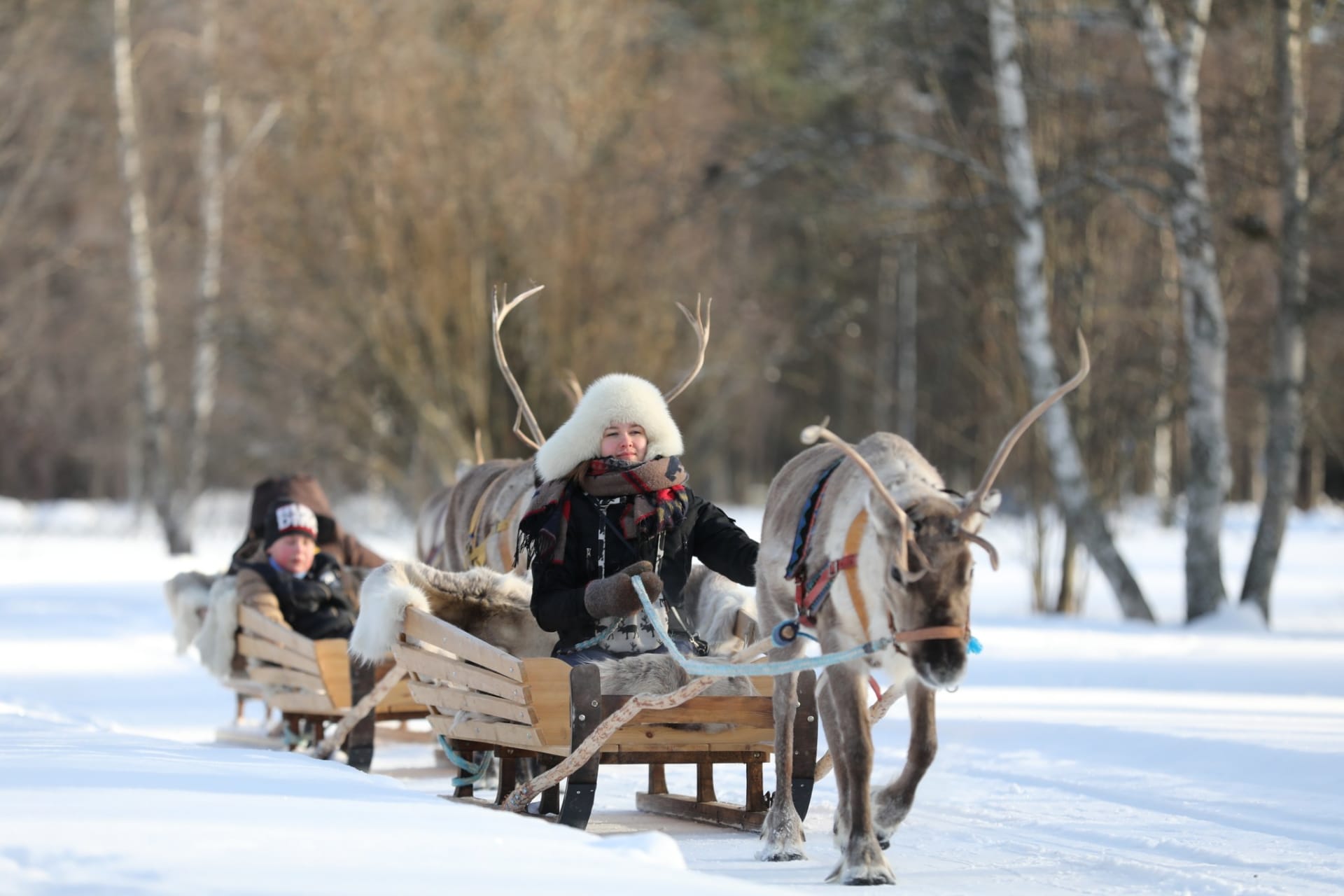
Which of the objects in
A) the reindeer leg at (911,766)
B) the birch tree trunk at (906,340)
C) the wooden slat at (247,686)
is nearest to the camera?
the reindeer leg at (911,766)

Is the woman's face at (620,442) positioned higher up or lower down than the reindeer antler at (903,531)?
higher up

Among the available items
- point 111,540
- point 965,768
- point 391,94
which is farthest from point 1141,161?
point 111,540

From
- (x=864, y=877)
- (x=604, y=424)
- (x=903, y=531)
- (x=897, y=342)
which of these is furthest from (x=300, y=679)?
(x=897, y=342)

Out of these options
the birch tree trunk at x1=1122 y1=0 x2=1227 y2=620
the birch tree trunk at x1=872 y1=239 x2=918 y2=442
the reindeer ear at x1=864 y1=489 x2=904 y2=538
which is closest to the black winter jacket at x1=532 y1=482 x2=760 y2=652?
the reindeer ear at x1=864 y1=489 x2=904 y2=538

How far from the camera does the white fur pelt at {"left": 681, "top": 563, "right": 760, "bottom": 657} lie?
6.39 meters

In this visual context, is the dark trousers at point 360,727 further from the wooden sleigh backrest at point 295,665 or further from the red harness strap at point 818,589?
the red harness strap at point 818,589

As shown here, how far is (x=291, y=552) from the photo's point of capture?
864cm

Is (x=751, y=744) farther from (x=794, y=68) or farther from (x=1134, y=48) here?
(x=794, y=68)

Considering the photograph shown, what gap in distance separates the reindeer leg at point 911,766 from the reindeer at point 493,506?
2025mm

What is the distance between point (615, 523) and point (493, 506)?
2046 millimetres

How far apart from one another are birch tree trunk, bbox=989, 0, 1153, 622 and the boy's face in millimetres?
7338

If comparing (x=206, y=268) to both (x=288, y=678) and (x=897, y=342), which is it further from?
(x=288, y=678)

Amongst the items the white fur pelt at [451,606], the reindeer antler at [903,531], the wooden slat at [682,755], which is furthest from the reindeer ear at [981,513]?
the white fur pelt at [451,606]

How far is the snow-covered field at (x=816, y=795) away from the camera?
3.68 metres
